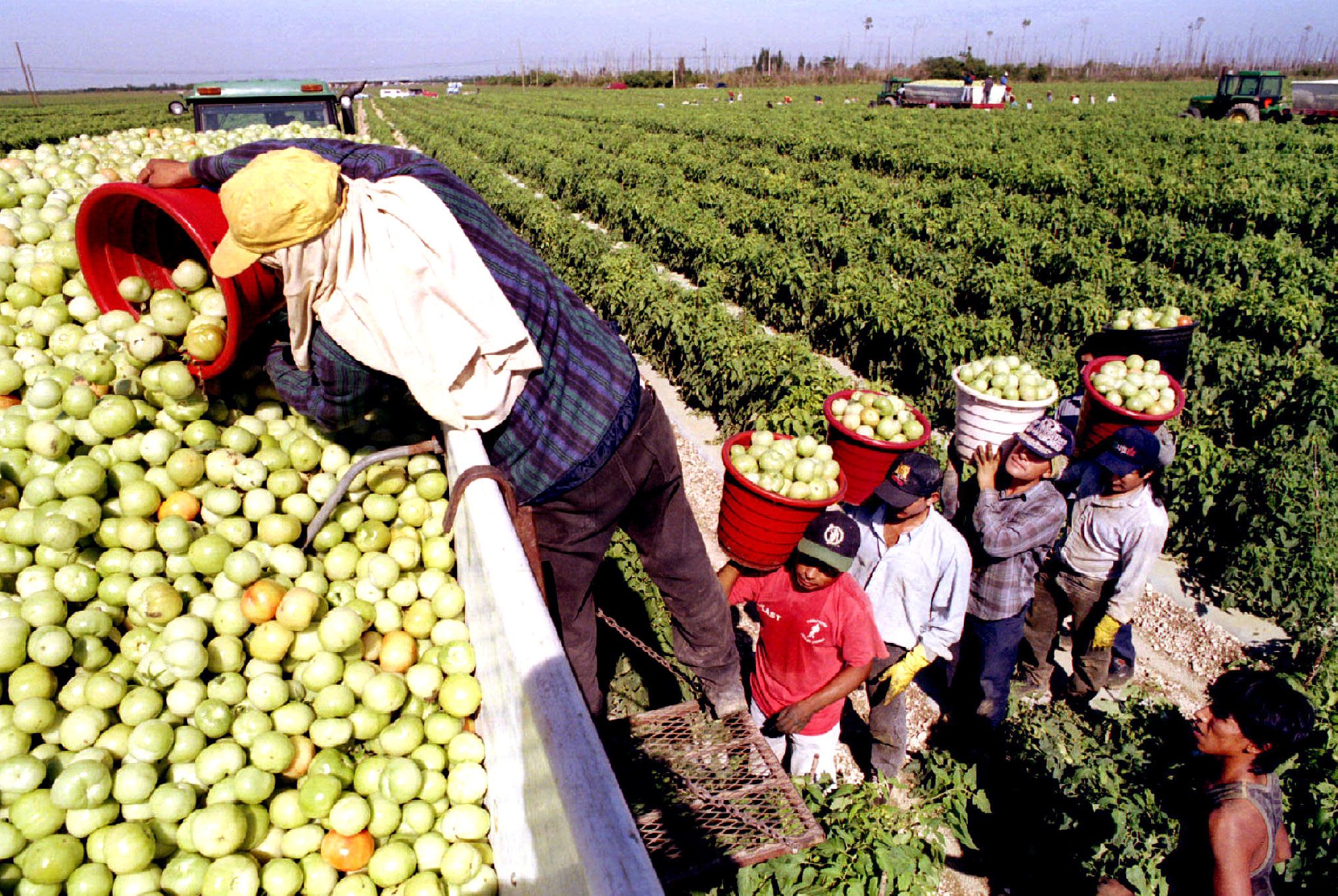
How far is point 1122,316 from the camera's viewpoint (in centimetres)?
637

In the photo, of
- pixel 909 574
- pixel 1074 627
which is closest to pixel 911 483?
pixel 909 574

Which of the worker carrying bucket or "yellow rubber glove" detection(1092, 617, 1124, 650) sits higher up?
the worker carrying bucket

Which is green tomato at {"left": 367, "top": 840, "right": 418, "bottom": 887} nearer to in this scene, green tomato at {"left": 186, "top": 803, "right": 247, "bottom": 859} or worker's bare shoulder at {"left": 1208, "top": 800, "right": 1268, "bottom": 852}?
green tomato at {"left": 186, "top": 803, "right": 247, "bottom": 859}

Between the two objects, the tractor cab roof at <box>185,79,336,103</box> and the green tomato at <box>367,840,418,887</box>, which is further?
the tractor cab roof at <box>185,79,336,103</box>

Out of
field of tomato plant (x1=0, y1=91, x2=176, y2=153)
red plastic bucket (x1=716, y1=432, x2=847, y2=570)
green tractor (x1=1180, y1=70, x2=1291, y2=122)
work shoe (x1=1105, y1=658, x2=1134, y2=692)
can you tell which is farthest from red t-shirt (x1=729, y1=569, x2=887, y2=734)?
green tractor (x1=1180, y1=70, x2=1291, y2=122)

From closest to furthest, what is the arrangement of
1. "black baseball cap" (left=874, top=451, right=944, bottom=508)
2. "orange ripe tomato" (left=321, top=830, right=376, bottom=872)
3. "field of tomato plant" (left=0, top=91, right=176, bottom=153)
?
1. "orange ripe tomato" (left=321, top=830, right=376, bottom=872)
2. "black baseball cap" (left=874, top=451, right=944, bottom=508)
3. "field of tomato plant" (left=0, top=91, right=176, bottom=153)

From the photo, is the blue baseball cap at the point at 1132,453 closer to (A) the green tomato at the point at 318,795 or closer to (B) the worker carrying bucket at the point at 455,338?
(B) the worker carrying bucket at the point at 455,338

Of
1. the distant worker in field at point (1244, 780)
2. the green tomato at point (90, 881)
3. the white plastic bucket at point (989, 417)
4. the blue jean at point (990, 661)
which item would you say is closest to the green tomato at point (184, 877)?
the green tomato at point (90, 881)

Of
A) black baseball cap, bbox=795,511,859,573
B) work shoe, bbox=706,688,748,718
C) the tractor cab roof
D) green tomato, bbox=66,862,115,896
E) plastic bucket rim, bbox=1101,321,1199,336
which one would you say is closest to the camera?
green tomato, bbox=66,862,115,896

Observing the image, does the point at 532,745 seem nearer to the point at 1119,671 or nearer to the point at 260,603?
the point at 260,603

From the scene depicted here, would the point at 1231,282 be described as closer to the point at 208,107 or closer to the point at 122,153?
the point at 122,153

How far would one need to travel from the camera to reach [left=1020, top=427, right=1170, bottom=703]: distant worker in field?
4367 mm

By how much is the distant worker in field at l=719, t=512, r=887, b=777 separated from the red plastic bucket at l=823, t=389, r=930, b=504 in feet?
2.69

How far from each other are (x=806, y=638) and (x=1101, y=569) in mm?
2263
